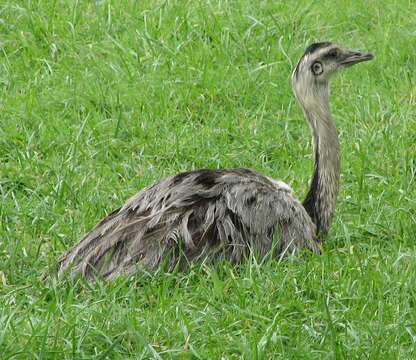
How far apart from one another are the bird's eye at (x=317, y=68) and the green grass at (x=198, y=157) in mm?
680

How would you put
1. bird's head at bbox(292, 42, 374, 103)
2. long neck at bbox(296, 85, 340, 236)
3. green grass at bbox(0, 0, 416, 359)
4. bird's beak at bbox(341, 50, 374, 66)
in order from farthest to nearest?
1. bird's beak at bbox(341, 50, 374, 66)
2. bird's head at bbox(292, 42, 374, 103)
3. long neck at bbox(296, 85, 340, 236)
4. green grass at bbox(0, 0, 416, 359)

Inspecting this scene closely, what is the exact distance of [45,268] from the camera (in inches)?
285

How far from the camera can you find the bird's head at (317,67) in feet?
27.1

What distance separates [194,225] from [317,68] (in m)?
1.60

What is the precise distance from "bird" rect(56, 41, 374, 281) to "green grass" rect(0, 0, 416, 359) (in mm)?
163

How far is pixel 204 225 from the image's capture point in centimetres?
721

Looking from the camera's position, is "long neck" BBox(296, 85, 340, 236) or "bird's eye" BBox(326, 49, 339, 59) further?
"bird's eye" BBox(326, 49, 339, 59)

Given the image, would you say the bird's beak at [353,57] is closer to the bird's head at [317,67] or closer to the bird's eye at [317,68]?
the bird's head at [317,67]

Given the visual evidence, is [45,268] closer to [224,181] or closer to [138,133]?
[224,181]

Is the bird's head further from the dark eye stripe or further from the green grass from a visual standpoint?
the green grass

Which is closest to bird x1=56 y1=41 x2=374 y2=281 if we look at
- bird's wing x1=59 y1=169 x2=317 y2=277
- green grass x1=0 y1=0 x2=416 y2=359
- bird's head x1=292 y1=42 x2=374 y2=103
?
bird's wing x1=59 y1=169 x2=317 y2=277

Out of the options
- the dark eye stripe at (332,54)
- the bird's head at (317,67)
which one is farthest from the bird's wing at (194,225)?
the dark eye stripe at (332,54)

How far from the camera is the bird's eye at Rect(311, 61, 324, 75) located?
8297 mm

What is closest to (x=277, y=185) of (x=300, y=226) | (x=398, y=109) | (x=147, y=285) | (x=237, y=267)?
(x=300, y=226)
